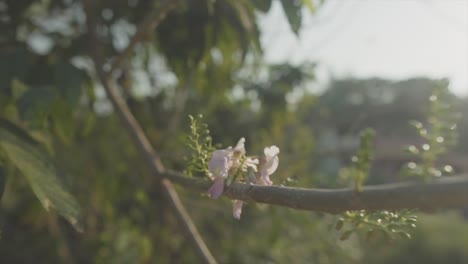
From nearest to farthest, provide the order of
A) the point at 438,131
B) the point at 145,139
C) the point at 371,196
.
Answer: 1. the point at 371,196
2. the point at 438,131
3. the point at 145,139

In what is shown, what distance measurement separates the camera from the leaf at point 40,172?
2.65 feet

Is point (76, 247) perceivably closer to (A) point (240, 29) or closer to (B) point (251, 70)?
(B) point (251, 70)

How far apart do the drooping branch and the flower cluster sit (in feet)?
0.04

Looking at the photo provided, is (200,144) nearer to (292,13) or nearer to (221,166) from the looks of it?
(221,166)

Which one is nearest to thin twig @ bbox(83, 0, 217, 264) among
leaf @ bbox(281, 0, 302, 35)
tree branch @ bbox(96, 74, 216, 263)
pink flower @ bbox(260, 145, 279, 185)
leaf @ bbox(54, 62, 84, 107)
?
tree branch @ bbox(96, 74, 216, 263)

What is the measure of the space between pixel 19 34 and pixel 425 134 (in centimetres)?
135

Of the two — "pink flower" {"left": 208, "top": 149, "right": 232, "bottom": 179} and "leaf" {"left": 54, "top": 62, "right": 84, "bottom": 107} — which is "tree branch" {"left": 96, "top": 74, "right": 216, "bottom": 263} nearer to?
"leaf" {"left": 54, "top": 62, "right": 84, "bottom": 107}

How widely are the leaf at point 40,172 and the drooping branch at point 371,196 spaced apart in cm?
34

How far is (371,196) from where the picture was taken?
45cm

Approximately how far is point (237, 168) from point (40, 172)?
39 cm

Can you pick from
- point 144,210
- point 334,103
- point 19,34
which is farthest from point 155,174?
point 334,103

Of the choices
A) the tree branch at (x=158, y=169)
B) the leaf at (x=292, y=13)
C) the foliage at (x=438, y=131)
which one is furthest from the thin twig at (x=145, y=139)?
the foliage at (x=438, y=131)

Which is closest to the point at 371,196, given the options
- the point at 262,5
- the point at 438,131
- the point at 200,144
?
the point at 438,131

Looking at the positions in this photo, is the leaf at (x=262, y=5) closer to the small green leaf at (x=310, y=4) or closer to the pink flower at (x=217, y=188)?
the small green leaf at (x=310, y=4)
